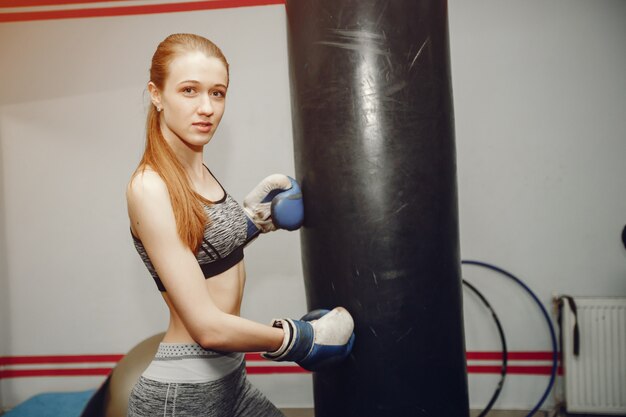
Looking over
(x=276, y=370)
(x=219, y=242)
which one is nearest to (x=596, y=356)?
(x=276, y=370)

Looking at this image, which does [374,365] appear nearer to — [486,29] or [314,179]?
[314,179]

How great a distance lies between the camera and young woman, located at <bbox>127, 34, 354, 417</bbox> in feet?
3.95

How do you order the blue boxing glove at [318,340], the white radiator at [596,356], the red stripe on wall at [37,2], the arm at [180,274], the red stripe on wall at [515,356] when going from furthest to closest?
the red stripe on wall at [37,2], the red stripe on wall at [515,356], the white radiator at [596,356], the blue boxing glove at [318,340], the arm at [180,274]

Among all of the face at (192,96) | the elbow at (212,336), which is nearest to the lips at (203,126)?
the face at (192,96)

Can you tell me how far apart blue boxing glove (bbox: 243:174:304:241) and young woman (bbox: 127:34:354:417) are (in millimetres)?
118

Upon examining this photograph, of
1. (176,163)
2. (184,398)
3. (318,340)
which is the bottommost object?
(184,398)

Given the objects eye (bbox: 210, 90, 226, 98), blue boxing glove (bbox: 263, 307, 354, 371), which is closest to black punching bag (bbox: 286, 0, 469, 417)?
blue boxing glove (bbox: 263, 307, 354, 371)

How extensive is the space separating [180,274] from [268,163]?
1.96 meters

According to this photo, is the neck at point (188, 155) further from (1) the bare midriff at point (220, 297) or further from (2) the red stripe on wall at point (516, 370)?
(2) the red stripe on wall at point (516, 370)

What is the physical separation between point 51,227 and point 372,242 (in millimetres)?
2749

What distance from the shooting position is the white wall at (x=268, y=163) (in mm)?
2877

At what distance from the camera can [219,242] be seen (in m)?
1.37

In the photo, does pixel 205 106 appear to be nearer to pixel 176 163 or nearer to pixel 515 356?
pixel 176 163

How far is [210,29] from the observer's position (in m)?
3.06
